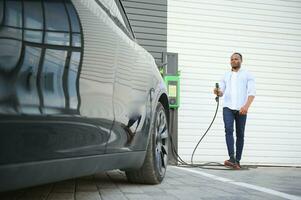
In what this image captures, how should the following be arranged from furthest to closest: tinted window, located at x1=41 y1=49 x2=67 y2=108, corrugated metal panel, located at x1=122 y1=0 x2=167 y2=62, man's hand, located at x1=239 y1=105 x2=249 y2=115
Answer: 1. corrugated metal panel, located at x1=122 y1=0 x2=167 y2=62
2. man's hand, located at x1=239 y1=105 x2=249 y2=115
3. tinted window, located at x1=41 y1=49 x2=67 y2=108

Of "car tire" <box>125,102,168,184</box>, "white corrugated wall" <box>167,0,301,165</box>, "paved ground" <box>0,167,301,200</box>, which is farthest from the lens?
"white corrugated wall" <box>167,0,301,165</box>

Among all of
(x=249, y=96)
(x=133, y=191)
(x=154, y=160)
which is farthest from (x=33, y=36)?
(x=249, y=96)

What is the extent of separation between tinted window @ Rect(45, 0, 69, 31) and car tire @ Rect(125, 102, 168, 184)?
188 cm

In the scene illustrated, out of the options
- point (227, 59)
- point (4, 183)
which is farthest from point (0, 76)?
point (227, 59)

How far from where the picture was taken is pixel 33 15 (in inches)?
61.4

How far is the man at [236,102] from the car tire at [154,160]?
264cm

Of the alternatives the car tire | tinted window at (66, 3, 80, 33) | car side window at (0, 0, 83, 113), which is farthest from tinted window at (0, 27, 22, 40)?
the car tire

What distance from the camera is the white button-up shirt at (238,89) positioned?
6.48m

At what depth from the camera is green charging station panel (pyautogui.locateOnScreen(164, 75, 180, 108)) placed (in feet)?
23.6

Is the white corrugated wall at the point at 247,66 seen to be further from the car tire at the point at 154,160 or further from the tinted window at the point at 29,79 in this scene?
the tinted window at the point at 29,79

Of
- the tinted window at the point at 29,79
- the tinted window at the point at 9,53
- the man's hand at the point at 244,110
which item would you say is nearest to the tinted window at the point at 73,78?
the tinted window at the point at 29,79

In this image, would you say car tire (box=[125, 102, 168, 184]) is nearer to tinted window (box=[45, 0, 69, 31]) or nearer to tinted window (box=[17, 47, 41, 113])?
tinted window (box=[45, 0, 69, 31])

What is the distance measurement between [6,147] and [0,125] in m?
0.09

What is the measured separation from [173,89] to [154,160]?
375cm
